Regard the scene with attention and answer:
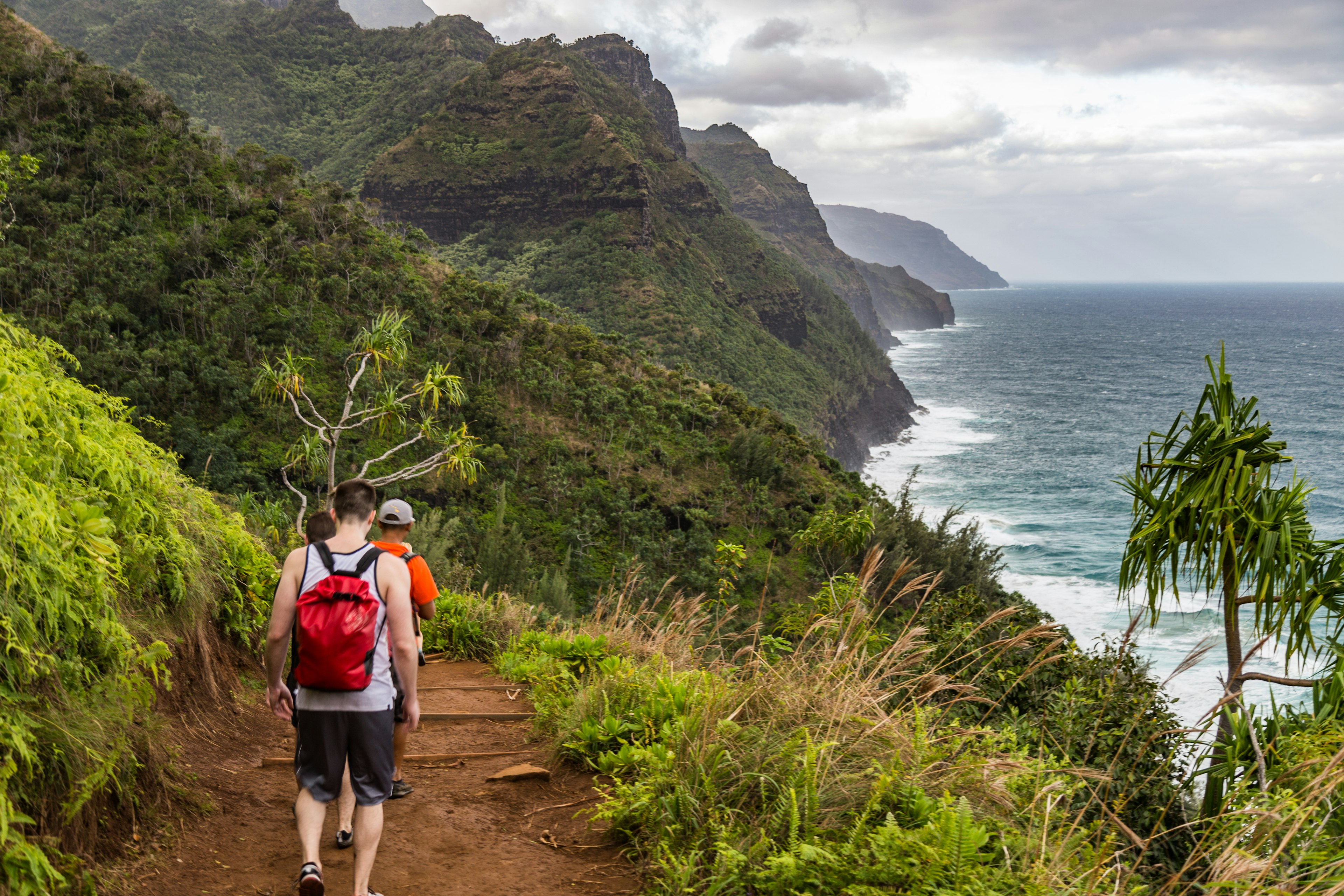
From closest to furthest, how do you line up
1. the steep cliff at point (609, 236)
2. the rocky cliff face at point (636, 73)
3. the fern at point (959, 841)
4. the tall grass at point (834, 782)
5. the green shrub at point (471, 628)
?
the fern at point (959, 841) < the tall grass at point (834, 782) < the green shrub at point (471, 628) < the steep cliff at point (609, 236) < the rocky cliff face at point (636, 73)

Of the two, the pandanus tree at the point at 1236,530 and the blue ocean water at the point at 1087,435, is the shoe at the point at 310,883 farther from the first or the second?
the pandanus tree at the point at 1236,530

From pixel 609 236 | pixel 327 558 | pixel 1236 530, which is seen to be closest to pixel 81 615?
pixel 327 558

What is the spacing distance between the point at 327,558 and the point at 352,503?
20cm

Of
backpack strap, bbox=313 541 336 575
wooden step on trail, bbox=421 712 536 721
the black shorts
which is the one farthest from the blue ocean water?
wooden step on trail, bbox=421 712 536 721

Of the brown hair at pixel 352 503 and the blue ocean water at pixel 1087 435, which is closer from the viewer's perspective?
the brown hair at pixel 352 503

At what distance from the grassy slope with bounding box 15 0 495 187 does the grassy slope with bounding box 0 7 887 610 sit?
55.7 m

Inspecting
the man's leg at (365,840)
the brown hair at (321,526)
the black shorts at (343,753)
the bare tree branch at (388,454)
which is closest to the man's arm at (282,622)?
the black shorts at (343,753)

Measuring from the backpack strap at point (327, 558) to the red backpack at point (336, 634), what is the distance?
0.01 metres

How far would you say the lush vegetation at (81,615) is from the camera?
2428 mm

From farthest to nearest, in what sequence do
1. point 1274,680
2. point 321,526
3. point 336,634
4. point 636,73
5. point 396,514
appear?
point 636,73 → point 1274,680 → point 321,526 → point 396,514 → point 336,634

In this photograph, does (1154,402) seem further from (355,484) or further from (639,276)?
(355,484)

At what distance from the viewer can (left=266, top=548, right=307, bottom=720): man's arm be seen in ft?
8.87

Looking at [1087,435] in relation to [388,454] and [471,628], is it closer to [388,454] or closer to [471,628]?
[388,454]

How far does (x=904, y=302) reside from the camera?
584ft
